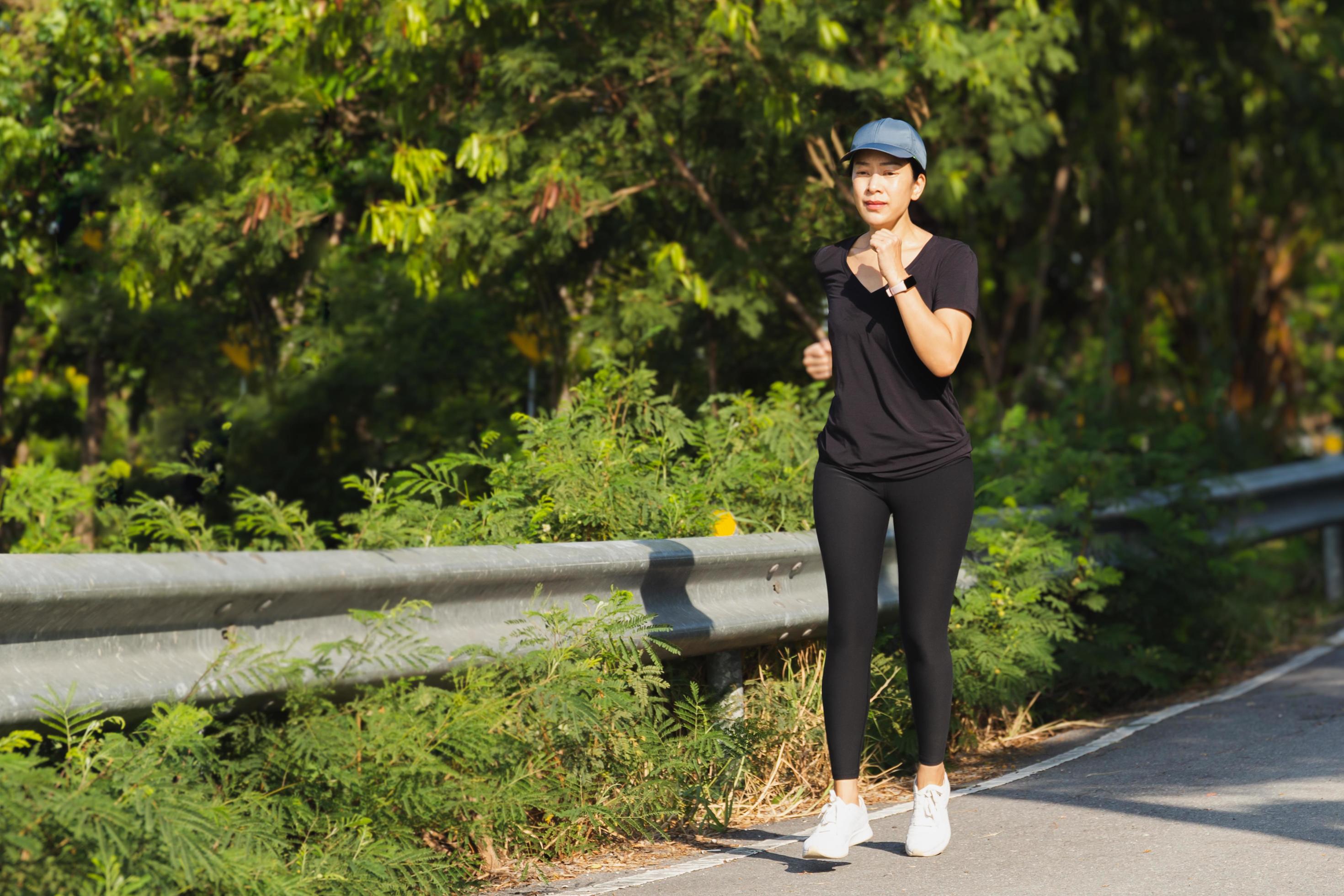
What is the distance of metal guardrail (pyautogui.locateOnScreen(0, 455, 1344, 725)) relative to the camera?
9.83 ft

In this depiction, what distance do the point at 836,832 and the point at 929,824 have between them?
280mm

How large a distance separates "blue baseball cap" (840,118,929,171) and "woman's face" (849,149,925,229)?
0.02 meters

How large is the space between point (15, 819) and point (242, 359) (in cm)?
958

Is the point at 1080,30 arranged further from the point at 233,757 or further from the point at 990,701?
the point at 233,757

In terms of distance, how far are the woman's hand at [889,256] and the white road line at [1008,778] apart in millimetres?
1596

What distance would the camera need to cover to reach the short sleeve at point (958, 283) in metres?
3.98

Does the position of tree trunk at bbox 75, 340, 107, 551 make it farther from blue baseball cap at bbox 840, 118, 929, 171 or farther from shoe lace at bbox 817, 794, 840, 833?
shoe lace at bbox 817, 794, 840, 833

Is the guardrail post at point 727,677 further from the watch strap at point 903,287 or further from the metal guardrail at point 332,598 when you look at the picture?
the watch strap at point 903,287

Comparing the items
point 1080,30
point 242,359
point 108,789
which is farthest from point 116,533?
point 1080,30

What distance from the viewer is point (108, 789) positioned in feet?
9.37

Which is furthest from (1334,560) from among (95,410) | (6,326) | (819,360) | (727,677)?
(6,326)

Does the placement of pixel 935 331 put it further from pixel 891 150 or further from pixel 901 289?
pixel 891 150

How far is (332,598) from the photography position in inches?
137

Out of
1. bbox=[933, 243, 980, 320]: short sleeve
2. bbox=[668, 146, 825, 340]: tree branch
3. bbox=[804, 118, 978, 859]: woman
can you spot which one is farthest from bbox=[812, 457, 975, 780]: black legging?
bbox=[668, 146, 825, 340]: tree branch
